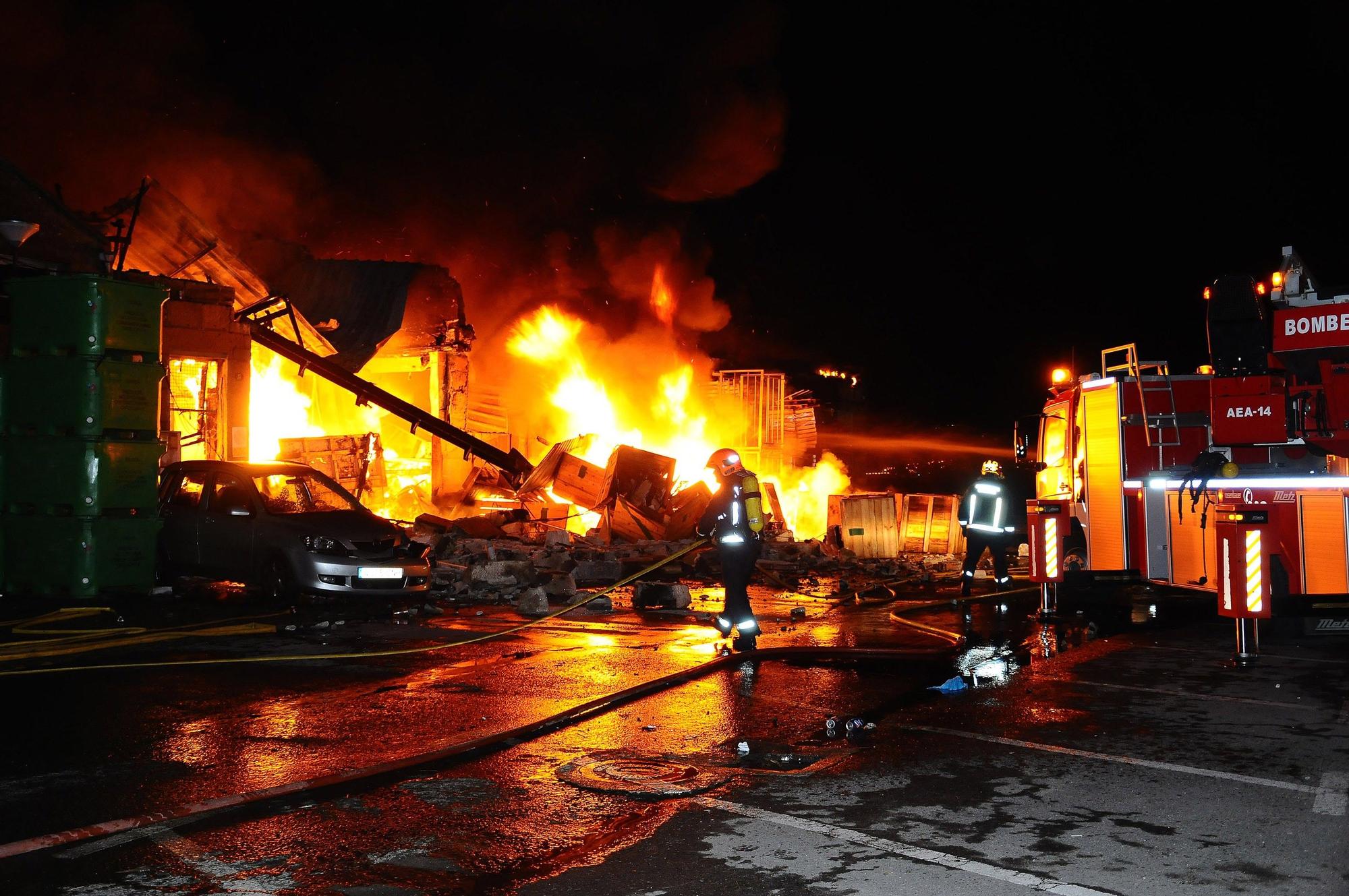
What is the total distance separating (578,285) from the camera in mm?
34094

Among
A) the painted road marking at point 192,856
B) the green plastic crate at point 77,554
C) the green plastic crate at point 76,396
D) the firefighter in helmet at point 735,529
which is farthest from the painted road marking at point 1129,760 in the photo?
the green plastic crate at point 76,396

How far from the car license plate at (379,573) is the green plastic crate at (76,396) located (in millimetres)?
2790

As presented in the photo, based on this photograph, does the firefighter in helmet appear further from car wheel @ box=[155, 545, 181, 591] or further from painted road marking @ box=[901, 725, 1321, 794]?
car wheel @ box=[155, 545, 181, 591]

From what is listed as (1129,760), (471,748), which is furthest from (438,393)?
(1129,760)

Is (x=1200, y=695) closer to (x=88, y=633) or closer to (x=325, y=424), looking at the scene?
(x=88, y=633)

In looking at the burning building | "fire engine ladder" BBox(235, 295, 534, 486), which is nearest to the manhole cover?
the burning building

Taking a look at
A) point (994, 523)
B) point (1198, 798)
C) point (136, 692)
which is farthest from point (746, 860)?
point (994, 523)

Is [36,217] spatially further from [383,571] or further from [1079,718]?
[1079,718]

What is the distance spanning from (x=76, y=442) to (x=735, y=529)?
665cm

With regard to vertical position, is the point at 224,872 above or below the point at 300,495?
below

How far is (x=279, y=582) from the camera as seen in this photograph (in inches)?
460

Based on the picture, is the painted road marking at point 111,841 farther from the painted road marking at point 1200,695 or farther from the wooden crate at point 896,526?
the wooden crate at point 896,526

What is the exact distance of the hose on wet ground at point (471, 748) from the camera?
4.50m

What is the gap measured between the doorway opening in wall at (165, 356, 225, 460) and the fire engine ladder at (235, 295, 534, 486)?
3.20ft
